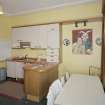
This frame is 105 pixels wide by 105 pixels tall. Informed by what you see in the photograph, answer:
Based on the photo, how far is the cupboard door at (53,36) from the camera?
3.66 m

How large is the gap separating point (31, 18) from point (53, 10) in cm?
91

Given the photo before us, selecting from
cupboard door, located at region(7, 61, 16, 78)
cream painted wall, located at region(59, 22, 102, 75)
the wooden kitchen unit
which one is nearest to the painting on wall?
cream painted wall, located at region(59, 22, 102, 75)

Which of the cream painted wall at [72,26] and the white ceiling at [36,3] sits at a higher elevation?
the white ceiling at [36,3]

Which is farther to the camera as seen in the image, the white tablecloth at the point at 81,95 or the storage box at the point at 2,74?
the storage box at the point at 2,74

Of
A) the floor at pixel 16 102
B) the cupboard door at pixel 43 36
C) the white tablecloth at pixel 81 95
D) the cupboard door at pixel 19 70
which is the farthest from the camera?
the cupboard door at pixel 19 70

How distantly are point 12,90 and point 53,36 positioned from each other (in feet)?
6.76

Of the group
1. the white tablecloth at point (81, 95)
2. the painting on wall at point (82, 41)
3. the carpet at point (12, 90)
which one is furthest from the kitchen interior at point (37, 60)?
the white tablecloth at point (81, 95)

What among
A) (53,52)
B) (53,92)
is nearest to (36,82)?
(53,92)

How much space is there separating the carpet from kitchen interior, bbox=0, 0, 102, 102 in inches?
6.7

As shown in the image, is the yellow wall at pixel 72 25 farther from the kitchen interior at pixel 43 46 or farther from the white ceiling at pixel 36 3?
the white ceiling at pixel 36 3

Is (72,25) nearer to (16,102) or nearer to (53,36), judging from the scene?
(53,36)

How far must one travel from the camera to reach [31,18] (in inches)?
170

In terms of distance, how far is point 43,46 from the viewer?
398 centimetres

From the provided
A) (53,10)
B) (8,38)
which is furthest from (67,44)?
(8,38)
